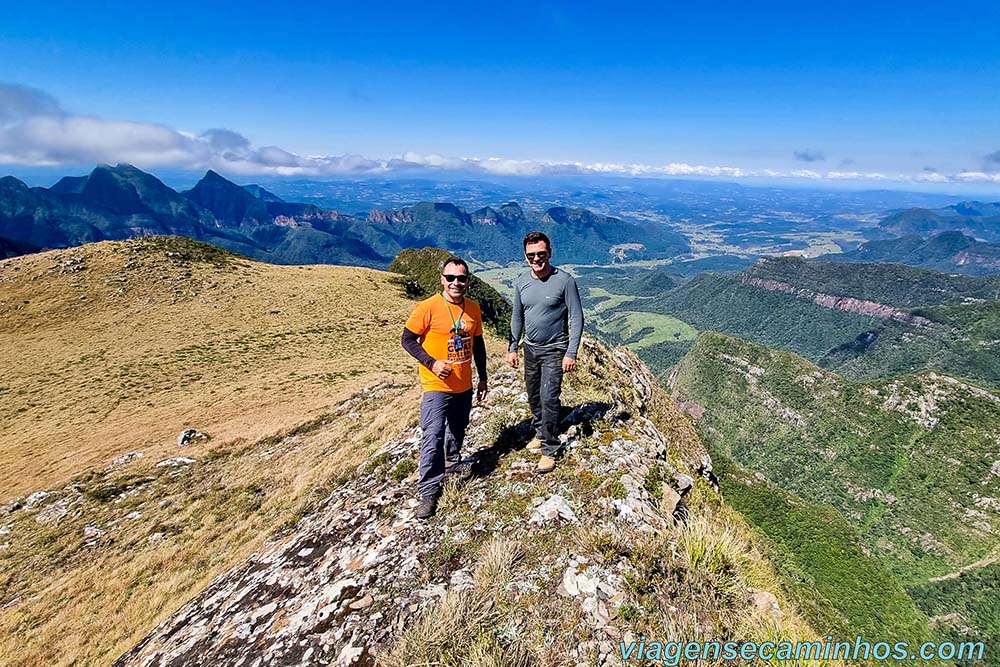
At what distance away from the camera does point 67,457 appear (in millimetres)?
20266

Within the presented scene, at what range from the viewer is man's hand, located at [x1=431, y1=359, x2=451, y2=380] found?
736 cm

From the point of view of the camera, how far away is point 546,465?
8164 mm

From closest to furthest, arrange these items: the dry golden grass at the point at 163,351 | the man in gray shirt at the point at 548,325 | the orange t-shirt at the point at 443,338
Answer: the orange t-shirt at the point at 443,338 → the man in gray shirt at the point at 548,325 → the dry golden grass at the point at 163,351

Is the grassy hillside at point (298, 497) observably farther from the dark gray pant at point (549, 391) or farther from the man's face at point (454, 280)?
the man's face at point (454, 280)

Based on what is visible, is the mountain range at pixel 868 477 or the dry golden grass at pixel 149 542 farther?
the mountain range at pixel 868 477

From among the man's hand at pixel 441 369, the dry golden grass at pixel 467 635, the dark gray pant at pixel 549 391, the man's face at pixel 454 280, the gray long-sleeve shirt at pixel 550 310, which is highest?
the man's face at pixel 454 280

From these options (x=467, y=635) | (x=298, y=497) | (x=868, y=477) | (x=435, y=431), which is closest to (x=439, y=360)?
(x=435, y=431)

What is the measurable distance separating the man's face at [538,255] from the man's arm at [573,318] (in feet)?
2.49

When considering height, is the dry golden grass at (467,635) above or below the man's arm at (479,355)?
below

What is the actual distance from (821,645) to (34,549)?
20.3m

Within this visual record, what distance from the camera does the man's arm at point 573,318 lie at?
319 inches

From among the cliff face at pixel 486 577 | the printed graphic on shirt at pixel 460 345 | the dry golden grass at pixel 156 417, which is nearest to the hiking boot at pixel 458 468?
the cliff face at pixel 486 577

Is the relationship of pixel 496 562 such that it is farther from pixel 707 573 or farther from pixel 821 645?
pixel 821 645

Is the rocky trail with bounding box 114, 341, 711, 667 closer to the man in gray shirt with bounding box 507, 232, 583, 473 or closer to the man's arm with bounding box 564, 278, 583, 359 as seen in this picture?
the man in gray shirt with bounding box 507, 232, 583, 473
